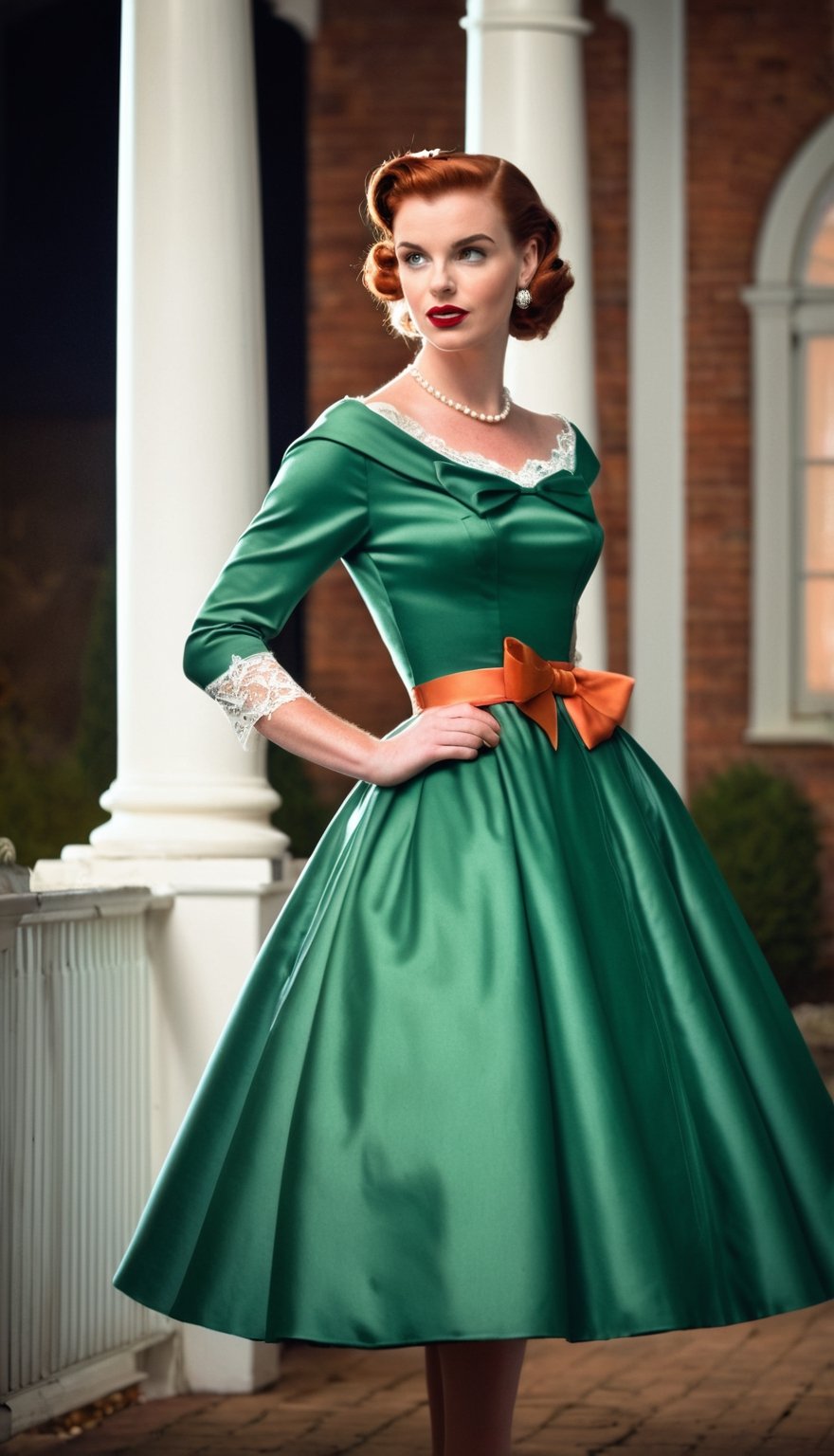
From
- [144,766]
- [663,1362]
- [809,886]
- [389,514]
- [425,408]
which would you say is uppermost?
[425,408]

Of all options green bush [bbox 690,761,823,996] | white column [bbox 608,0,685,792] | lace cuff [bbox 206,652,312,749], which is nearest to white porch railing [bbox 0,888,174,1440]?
lace cuff [bbox 206,652,312,749]

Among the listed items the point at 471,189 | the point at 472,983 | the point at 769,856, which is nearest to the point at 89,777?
the point at 769,856

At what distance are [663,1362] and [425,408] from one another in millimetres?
2290

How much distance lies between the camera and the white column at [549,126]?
4.08m

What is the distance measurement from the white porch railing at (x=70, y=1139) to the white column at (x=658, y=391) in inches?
215

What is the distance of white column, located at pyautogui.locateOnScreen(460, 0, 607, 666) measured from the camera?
408 cm

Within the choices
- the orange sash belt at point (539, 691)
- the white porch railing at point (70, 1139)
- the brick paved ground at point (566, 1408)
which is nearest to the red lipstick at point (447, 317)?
the orange sash belt at point (539, 691)

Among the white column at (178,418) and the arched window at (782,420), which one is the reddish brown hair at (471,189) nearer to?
the white column at (178,418)

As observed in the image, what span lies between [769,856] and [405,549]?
6309mm

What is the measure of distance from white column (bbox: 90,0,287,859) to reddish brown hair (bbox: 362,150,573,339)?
1.22 m

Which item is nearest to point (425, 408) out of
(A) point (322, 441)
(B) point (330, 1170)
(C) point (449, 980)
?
(A) point (322, 441)

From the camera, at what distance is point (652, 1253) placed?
6.41ft

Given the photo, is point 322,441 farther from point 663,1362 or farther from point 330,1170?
point 663,1362

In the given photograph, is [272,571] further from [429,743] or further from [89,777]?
[89,777]
